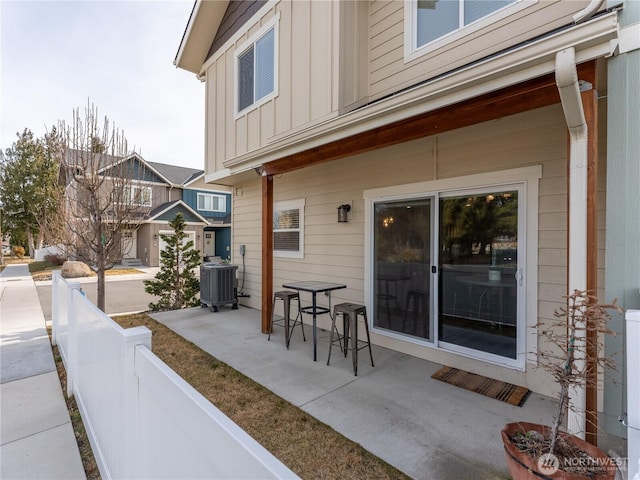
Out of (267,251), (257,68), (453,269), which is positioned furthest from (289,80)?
(453,269)

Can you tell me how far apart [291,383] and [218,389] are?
0.78 metres

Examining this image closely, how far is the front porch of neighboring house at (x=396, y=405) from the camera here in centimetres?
234

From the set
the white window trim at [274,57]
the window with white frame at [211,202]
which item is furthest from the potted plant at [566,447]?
the window with white frame at [211,202]

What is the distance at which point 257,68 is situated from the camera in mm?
6086

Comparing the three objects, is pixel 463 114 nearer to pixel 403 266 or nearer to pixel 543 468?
pixel 403 266

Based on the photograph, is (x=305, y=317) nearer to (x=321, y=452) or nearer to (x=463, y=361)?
(x=463, y=361)

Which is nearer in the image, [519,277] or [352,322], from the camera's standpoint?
[519,277]

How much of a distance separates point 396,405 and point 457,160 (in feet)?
9.38

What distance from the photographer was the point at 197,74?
7934 mm

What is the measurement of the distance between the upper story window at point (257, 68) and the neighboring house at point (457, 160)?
0.04m

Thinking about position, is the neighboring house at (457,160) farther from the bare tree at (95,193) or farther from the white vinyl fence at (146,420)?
the bare tree at (95,193)

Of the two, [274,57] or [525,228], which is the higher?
[274,57]

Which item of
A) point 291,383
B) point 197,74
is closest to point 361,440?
point 291,383

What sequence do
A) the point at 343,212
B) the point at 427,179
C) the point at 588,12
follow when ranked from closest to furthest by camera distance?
the point at 588,12 < the point at 427,179 < the point at 343,212
